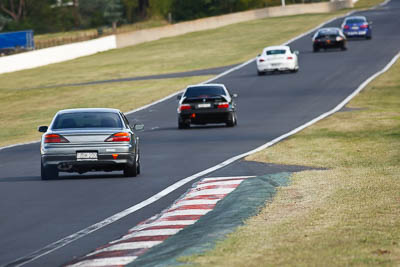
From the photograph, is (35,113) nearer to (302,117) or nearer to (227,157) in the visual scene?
(302,117)

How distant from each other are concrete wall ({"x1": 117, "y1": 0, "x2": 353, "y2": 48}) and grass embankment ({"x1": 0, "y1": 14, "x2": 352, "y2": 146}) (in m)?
1.43

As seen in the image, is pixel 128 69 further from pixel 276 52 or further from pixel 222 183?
pixel 222 183

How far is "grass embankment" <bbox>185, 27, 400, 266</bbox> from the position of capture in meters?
9.67

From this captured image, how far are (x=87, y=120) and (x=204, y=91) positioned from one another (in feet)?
45.7

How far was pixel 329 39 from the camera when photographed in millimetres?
66188

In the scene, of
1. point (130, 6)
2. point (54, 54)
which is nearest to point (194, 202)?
point (54, 54)

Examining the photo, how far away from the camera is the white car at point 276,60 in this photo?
55.4 metres

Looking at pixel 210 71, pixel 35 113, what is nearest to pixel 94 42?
pixel 210 71

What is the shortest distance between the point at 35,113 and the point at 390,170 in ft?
96.6

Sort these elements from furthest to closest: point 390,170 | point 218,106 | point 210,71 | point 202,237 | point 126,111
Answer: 1. point 210,71
2. point 126,111
3. point 218,106
4. point 390,170
5. point 202,237

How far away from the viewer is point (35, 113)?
45906 mm

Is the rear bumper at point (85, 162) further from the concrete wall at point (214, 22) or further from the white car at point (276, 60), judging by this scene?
the concrete wall at point (214, 22)

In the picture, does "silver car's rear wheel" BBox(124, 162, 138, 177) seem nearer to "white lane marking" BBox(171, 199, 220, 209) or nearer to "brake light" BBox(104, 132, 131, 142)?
"brake light" BBox(104, 132, 131, 142)

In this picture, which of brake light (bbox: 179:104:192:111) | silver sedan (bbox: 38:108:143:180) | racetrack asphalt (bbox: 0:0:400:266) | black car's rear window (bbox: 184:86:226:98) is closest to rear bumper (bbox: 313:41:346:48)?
racetrack asphalt (bbox: 0:0:400:266)
